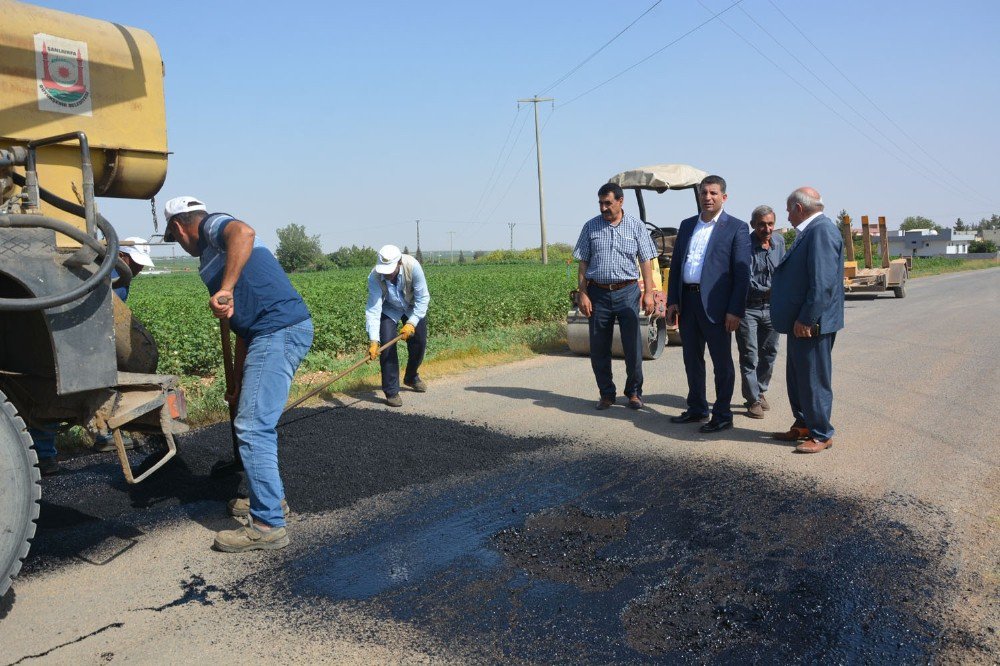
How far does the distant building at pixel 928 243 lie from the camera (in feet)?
231

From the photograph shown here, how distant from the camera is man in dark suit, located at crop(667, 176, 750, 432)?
604 cm

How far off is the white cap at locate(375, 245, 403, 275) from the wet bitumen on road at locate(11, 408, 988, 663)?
7.06 feet

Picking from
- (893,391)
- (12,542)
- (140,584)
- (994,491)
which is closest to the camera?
(12,542)

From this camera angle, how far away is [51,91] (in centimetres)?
376

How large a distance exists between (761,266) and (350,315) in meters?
7.28

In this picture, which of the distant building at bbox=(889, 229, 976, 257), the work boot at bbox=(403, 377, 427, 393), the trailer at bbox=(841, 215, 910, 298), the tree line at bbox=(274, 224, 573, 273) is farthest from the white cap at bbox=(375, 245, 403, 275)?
the distant building at bbox=(889, 229, 976, 257)

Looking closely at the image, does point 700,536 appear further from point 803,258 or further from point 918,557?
point 803,258

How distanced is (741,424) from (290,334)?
3.89 meters

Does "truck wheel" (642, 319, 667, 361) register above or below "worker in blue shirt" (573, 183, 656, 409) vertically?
below

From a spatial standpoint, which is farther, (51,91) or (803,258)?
(803,258)

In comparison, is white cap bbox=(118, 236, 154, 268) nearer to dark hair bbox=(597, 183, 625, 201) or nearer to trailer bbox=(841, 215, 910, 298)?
dark hair bbox=(597, 183, 625, 201)

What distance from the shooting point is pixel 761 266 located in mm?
6895

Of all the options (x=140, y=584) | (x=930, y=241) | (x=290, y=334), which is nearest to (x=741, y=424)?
(x=290, y=334)

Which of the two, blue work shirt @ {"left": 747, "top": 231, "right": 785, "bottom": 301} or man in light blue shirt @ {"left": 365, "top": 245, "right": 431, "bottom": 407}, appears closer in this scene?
blue work shirt @ {"left": 747, "top": 231, "right": 785, "bottom": 301}
